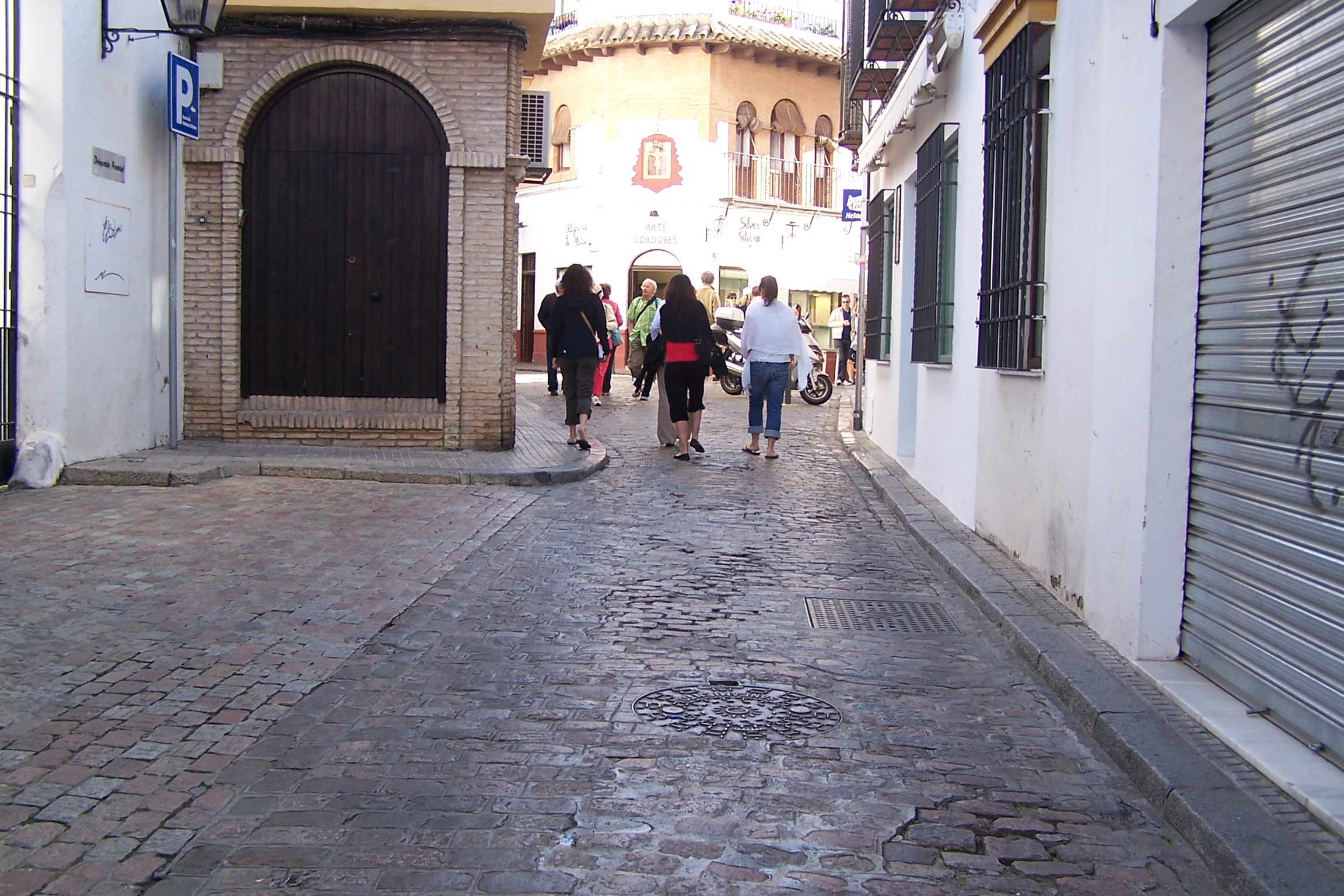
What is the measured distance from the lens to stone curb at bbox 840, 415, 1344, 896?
10.9 ft

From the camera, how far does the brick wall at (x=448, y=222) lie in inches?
490

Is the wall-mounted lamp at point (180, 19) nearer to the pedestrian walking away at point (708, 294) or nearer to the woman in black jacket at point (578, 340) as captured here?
the woman in black jacket at point (578, 340)

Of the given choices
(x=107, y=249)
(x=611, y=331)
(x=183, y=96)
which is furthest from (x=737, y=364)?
(x=107, y=249)

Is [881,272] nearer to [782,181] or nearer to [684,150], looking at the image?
[684,150]

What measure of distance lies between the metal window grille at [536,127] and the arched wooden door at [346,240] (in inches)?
76.6

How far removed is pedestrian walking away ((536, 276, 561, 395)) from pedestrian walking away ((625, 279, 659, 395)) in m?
1.36

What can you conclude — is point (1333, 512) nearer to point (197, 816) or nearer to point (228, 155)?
point (197, 816)

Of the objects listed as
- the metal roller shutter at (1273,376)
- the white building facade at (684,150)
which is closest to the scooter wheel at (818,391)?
the white building facade at (684,150)

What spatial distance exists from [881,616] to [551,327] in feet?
27.6

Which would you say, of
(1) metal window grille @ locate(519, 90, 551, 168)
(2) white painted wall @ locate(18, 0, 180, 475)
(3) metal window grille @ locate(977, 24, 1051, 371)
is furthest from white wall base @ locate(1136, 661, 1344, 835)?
(1) metal window grille @ locate(519, 90, 551, 168)

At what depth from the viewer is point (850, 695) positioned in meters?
5.20

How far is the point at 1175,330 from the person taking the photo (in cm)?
521

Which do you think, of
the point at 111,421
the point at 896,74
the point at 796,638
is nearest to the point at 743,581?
the point at 796,638

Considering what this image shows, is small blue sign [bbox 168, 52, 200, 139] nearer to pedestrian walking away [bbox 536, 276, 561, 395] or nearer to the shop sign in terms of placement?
pedestrian walking away [bbox 536, 276, 561, 395]
